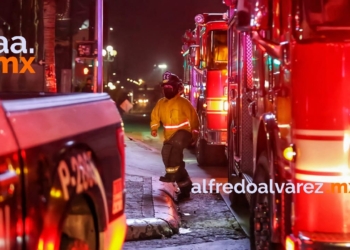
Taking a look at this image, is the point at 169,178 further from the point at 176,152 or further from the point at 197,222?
the point at 197,222

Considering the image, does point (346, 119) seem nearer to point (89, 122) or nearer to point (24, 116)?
point (89, 122)

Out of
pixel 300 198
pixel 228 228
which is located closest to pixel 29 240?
pixel 300 198

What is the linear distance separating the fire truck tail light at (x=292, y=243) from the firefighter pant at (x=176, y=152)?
464 cm

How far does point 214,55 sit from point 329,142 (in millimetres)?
7934

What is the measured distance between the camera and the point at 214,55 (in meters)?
11.8

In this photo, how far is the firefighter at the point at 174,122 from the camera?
869 cm

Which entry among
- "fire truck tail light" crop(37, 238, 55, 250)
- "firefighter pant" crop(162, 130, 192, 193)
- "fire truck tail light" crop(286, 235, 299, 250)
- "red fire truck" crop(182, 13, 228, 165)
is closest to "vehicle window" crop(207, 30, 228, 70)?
"red fire truck" crop(182, 13, 228, 165)

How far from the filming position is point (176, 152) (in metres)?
8.81

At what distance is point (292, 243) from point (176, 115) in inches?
187

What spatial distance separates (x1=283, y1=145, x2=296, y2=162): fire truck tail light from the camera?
4.09 m

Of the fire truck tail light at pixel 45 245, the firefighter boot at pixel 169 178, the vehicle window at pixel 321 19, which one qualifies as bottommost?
the firefighter boot at pixel 169 178

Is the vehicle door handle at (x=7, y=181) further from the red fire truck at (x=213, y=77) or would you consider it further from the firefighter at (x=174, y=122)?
the red fire truck at (x=213, y=77)

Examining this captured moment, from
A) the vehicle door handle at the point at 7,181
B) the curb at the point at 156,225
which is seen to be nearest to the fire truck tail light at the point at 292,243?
the vehicle door handle at the point at 7,181

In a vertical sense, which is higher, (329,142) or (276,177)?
(329,142)
